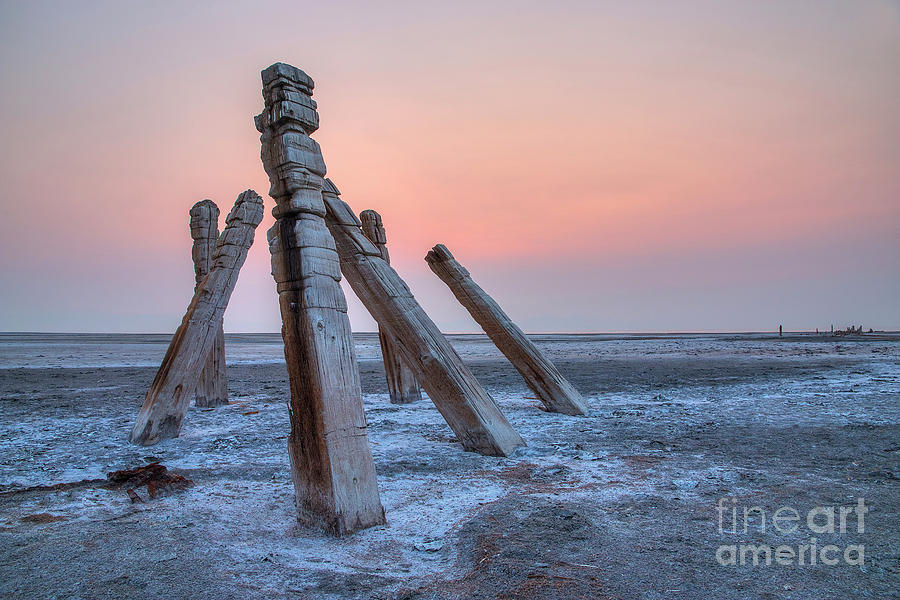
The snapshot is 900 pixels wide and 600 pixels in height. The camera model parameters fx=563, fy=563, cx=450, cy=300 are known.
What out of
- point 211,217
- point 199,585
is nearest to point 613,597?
point 199,585

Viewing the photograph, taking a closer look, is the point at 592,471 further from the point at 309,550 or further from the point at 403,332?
the point at 309,550

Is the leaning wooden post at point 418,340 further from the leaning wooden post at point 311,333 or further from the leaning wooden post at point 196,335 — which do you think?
the leaning wooden post at point 196,335

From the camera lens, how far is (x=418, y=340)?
5.46 m

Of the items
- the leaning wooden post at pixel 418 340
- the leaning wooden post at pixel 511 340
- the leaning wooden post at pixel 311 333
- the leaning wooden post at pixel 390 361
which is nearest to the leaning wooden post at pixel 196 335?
the leaning wooden post at pixel 390 361

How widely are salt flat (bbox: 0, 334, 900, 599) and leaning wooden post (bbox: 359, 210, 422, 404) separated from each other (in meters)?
1.09

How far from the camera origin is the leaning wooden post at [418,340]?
5.46m

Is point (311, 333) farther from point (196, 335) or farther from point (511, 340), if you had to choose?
point (511, 340)

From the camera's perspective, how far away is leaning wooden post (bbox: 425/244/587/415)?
7.79m

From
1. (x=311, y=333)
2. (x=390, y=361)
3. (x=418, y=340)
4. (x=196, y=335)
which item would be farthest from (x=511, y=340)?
(x=311, y=333)

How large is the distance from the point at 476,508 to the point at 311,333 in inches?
64.9

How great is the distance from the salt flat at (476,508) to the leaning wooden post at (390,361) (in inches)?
42.9

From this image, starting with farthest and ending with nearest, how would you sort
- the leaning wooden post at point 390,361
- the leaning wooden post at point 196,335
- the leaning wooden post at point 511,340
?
the leaning wooden post at point 390,361 < the leaning wooden post at point 511,340 < the leaning wooden post at point 196,335

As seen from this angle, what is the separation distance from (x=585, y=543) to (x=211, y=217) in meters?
7.29

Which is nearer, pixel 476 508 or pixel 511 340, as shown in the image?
pixel 476 508
